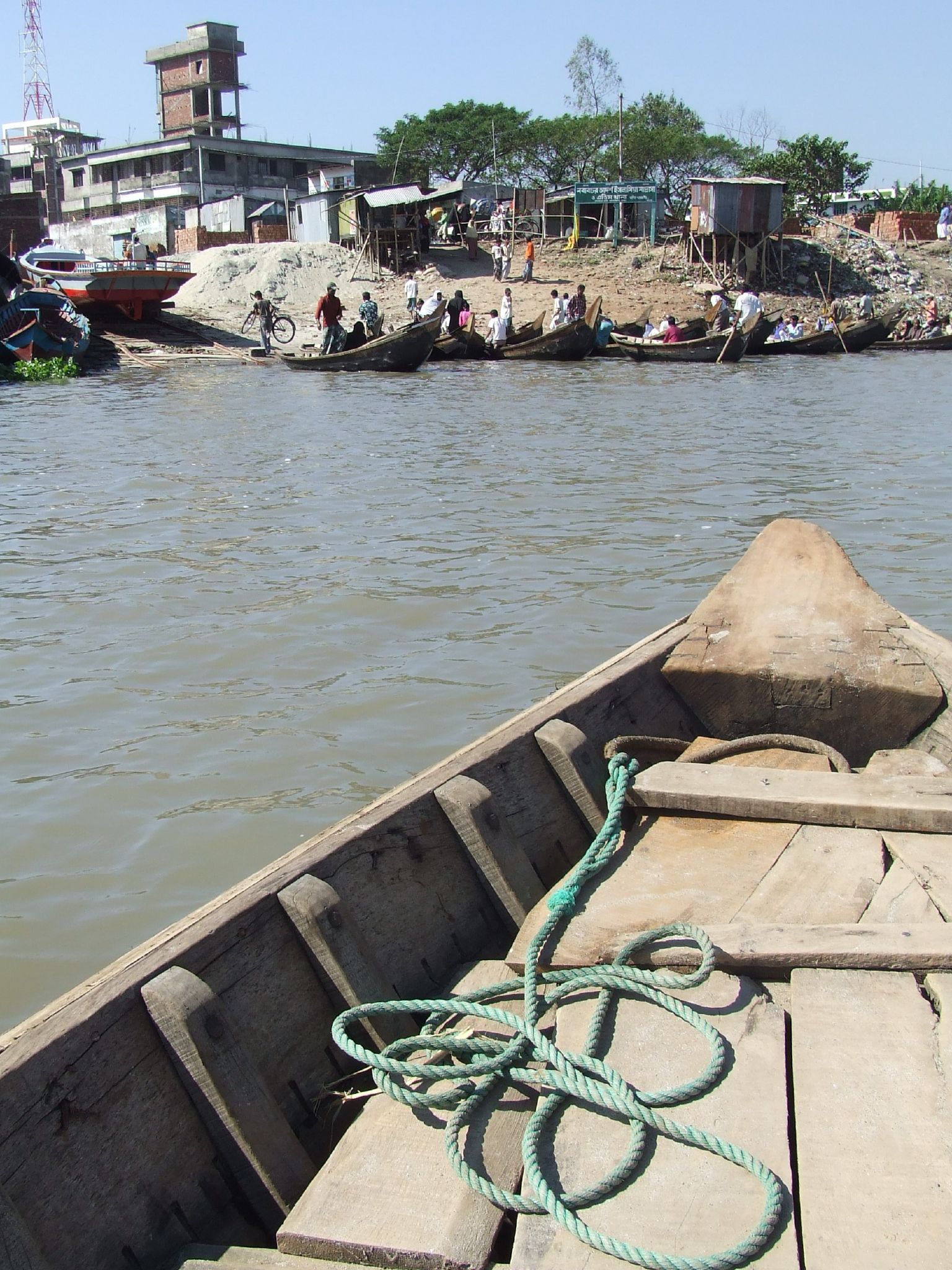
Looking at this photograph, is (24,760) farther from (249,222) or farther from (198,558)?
(249,222)

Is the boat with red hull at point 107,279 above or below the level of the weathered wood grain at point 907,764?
above

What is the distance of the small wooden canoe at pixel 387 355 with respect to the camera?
2183 centimetres

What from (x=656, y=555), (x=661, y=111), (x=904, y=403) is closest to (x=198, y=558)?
(x=656, y=555)

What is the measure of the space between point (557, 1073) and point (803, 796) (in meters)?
1.18

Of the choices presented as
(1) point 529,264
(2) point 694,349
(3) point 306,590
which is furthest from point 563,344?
(3) point 306,590

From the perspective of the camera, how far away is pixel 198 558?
7656 mm

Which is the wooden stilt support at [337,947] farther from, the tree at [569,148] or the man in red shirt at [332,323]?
the tree at [569,148]

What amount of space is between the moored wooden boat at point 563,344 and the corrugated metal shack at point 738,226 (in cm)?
1060

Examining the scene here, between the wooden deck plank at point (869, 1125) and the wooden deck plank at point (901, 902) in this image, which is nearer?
the wooden deck plank at point (869, 1125)

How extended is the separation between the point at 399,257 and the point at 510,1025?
34.8 meters

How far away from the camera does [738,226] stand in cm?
3428

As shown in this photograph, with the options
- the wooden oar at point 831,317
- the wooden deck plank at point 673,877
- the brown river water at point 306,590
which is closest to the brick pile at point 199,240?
the wooden oar at point 831,317

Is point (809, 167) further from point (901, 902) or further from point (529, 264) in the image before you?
point (901, 902)

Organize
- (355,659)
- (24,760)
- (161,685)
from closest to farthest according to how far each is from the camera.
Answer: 1. (24,760)
2. (161,685)
3. (355,659)
